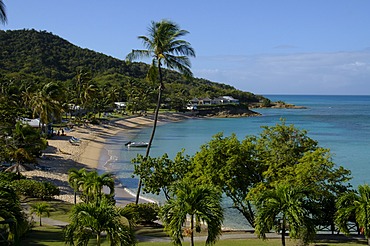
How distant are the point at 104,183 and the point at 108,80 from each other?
143m

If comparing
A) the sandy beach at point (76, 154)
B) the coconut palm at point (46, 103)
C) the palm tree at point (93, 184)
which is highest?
the coconut palm at point (46, 103)

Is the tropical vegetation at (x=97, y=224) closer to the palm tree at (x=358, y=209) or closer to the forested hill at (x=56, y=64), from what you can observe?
the palm tree at (x=358, y=209)

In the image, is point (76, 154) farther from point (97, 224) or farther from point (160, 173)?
point (97, 224)

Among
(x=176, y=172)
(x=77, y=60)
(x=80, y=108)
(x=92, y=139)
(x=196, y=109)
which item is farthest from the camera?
(x=77, y=60)

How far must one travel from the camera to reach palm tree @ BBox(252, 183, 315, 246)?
1338 cm

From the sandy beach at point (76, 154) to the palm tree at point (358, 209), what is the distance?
1728 centimetres

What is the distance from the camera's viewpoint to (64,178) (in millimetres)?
36469

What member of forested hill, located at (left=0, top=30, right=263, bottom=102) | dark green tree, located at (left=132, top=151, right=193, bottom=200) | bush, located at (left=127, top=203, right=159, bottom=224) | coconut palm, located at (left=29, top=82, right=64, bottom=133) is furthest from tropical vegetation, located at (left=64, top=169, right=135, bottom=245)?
forested hill, located at (left=0, top=30, right=263, bottom=102)

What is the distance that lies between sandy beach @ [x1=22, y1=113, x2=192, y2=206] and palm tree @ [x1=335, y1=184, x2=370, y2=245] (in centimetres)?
1728

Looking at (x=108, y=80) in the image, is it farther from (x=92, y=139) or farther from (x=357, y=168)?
(x=357, y=168)

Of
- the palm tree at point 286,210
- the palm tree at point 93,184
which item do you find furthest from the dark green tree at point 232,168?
the palm tree at point 286,210

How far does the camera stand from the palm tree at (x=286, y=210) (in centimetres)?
1338

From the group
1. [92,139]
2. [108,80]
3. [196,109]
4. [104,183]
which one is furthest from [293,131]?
[108,80]

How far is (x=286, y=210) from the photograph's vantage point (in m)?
13.4
